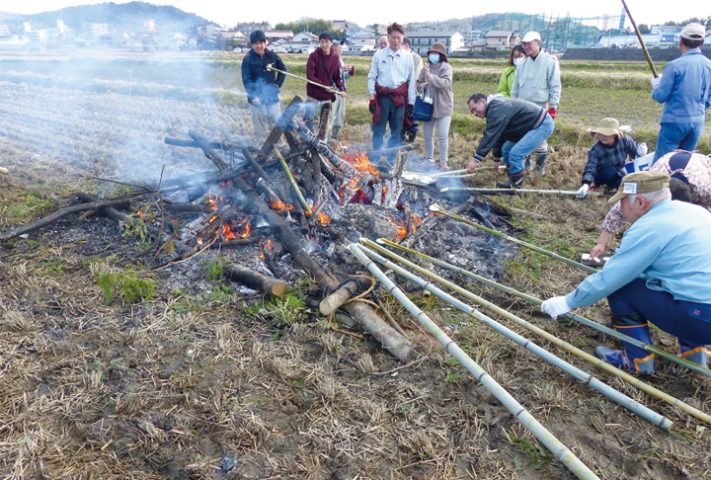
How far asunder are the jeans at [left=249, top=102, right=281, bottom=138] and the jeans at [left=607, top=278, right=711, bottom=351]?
6.62 m

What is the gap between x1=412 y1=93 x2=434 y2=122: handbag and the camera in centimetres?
848

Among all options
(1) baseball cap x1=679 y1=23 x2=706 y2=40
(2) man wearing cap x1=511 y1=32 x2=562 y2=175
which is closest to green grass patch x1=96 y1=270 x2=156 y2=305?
(2) man wearing cap x1=511 y1=32 x2=562 y2=175

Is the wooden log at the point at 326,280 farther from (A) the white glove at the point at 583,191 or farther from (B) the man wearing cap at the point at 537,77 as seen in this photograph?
(B) the man wearing cap at the point at 537,77

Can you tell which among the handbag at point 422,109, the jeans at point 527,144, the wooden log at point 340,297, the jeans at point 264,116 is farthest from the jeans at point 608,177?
the jeans at point 264,116

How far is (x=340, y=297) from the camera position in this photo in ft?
13.6

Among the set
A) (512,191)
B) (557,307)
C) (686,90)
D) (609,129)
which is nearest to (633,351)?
(557,307)

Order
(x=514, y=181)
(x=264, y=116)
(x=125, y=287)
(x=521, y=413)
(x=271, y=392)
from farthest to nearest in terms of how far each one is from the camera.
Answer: (x=264, y=116)
(x=514, y=181)
(x=125, y=287)
(x=271, y=392)
(x=521, y=413)

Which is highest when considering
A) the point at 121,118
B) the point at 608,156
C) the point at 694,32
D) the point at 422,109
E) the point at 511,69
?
the point at 694,32

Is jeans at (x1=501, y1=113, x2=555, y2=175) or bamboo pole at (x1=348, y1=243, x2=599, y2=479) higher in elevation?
jeans at (x1=501, y1=113, x2=555, y2=175)

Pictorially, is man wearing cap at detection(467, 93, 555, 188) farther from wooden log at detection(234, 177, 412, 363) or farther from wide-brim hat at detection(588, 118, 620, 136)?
wooden log at detection(234, 177, 412, 363)

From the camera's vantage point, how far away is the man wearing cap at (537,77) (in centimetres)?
754

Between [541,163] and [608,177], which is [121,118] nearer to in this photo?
[541,163]

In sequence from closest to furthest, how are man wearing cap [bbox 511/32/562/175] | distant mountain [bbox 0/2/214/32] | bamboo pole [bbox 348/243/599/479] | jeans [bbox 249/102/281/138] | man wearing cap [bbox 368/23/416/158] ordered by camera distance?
bamboo pole [bbox 348/243/599/479] < man wearing cap [bbox 511/32/562/175] < man wearing cap [bbox 368/23/416/158] < jeans [bbox 249/102/281/138] < distant mountain [bbox 0/2/214/32]

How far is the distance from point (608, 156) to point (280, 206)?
15.9 ft
